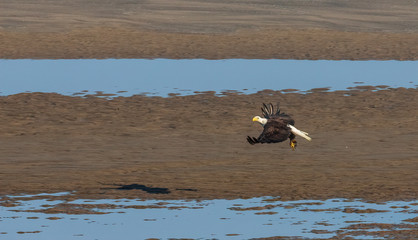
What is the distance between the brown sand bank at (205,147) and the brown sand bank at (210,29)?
25.9ft

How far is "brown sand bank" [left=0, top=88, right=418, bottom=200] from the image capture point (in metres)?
19.0

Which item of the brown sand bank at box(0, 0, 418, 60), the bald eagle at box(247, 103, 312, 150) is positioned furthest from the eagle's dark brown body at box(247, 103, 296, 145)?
the brown sand bank at box(0, 0, 418, 60)

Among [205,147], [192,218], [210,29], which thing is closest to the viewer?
[192,218]

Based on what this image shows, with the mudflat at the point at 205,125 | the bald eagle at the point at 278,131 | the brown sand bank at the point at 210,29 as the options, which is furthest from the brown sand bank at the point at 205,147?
the brown sand bank at the point at 210,29

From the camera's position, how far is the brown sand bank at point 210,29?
36375 mm

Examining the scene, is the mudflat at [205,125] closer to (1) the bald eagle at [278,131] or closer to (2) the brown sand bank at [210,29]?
(2) the brown sand bank at [210,29]

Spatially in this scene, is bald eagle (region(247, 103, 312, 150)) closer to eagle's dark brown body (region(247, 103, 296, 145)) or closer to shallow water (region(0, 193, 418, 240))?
eagle's dark brown body (region(247, 103, 296, 145))

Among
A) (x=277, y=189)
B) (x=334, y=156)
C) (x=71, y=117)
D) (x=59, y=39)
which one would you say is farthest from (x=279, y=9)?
(x=277, y=189)

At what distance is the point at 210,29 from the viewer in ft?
133

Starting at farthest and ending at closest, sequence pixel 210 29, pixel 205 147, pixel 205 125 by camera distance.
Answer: pixel 210 29, pixel 205 125, pixel 205 147

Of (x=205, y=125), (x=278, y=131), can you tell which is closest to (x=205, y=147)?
(x=205, y=125)

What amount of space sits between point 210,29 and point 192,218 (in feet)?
80.4

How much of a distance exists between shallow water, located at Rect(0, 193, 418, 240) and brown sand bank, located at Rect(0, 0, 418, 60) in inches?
713

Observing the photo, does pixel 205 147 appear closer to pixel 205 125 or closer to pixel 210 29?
pixel 205 125
